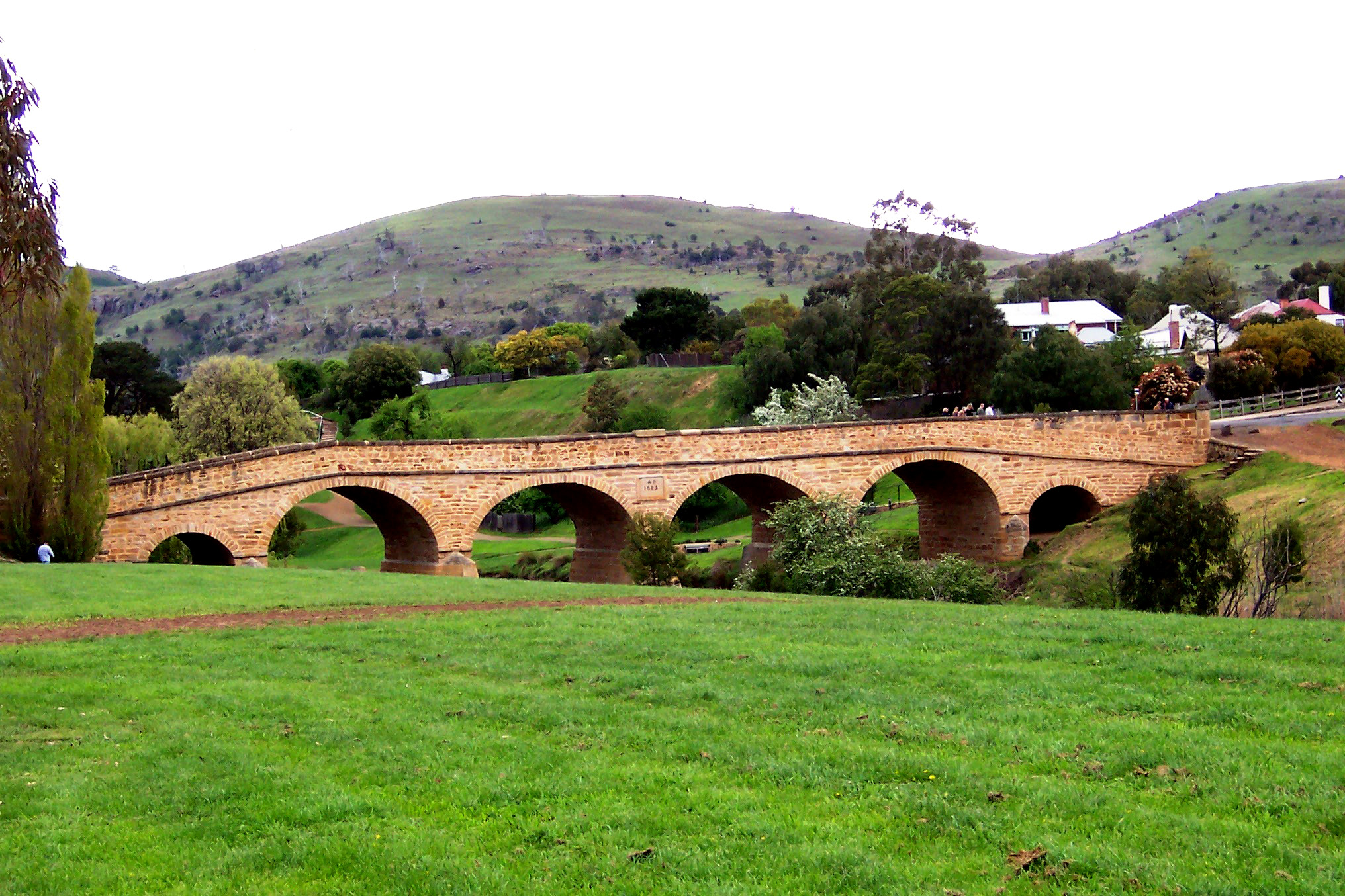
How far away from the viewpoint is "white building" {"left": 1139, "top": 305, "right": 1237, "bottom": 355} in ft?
207

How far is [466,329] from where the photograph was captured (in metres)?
132

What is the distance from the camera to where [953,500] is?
Result: 118ft

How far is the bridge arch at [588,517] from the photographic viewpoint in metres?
28.7

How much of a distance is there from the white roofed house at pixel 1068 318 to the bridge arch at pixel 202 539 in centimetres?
5883

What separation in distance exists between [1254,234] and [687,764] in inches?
5888

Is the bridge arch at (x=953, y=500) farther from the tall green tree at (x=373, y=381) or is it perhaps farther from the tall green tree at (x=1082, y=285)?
the tall green tree at (x=1082, y=285)

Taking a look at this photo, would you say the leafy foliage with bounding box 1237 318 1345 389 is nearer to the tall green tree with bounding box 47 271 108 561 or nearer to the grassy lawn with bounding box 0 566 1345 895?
the grassy lawn with bounding box 0 566 1345 895

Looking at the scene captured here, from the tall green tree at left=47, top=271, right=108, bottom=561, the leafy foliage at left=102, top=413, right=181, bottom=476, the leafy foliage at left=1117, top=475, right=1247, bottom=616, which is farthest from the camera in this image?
the leafy foliage at left=102, top=413, right=181, bottom=476

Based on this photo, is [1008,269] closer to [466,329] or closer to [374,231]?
[466,329]

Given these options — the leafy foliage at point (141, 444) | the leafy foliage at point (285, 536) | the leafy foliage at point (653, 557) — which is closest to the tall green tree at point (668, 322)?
the leafy foliage at point (141, 444)

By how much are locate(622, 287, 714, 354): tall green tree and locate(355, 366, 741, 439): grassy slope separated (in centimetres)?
732

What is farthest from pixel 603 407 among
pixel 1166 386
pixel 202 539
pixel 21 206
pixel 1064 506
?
pixel 21 206

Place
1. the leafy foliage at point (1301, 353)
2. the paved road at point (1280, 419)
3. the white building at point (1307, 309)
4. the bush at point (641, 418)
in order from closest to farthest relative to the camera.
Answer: the paved road at point (1280, 419), the leafy foliage at point (1301, 353), the bush at point (641, 418), the white building at point (1307, 309)

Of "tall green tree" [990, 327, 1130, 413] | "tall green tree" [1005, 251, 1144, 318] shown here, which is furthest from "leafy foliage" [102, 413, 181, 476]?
"tall green tree" [1005, 251, 1144, 318]
